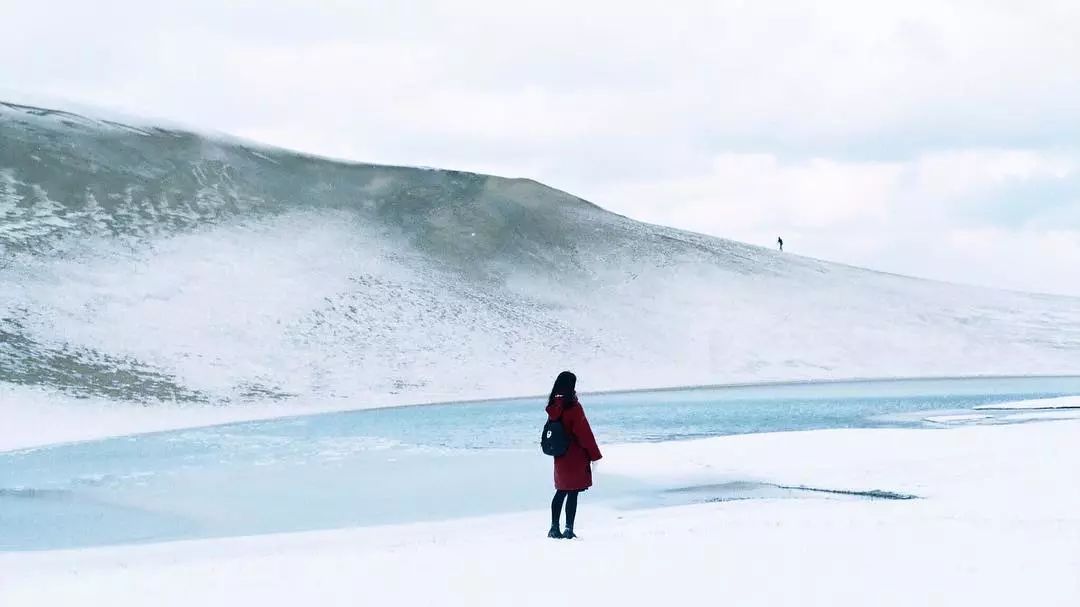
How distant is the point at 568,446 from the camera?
14.7 metres

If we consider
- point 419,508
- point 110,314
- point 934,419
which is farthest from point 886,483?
point 110,314

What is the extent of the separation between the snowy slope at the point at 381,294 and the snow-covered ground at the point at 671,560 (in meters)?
42.6

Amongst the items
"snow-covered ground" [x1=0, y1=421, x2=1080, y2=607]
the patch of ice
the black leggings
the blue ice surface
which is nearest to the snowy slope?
the blue ice surface

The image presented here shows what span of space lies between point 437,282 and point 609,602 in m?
81.4

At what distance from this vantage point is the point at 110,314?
230 feet

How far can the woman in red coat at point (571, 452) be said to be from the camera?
1468 centimetres

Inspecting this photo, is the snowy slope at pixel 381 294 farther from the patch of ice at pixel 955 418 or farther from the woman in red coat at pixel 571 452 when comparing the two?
the woman in red coat at pixel 571 452

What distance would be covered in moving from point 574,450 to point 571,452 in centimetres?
4

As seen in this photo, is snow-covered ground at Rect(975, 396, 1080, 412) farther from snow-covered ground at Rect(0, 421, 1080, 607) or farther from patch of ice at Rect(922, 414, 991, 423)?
snow-covered ground at Rect(0, 421, 1080, 607)

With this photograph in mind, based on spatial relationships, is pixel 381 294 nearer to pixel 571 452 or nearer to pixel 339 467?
pixel 339 467

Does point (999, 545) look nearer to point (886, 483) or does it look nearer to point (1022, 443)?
point (886, 483)

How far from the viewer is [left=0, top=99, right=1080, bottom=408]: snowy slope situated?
68.6m

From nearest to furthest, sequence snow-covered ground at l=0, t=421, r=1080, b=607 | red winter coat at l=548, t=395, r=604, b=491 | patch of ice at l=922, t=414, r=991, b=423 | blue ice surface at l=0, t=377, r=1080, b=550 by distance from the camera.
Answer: snow-covered ground at l=0, t=421, r=1080, b=607 < red winter coat at l=548, t=395, r=604, b=491 < blue ice surface at l=0, t=377, r=1080, b=550 < patch of ice at l=922, t=414, r=991, b=423

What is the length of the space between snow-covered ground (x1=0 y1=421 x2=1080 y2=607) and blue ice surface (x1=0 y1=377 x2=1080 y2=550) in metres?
2.52
